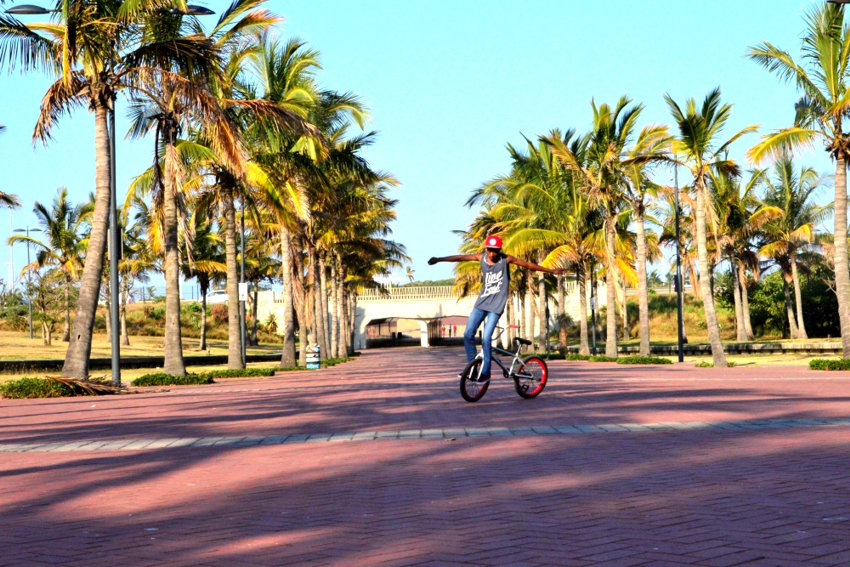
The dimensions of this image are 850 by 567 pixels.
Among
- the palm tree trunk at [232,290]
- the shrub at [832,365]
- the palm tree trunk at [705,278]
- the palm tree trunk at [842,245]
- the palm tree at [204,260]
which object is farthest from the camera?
the palm tree at [204,260]

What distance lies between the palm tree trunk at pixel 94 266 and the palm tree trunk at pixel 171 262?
6.96 ft

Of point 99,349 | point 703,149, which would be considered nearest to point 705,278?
point 703,149

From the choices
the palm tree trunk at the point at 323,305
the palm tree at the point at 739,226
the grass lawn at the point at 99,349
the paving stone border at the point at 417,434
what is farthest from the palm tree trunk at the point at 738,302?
the paving stone border at the point at 417,434

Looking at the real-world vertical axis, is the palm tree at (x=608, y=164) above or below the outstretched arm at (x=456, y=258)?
above

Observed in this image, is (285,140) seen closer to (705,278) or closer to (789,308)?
(705,278)

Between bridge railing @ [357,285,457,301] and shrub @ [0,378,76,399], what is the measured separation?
2558 inches

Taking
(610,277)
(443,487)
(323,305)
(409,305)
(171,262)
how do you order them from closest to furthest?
(443,487)
(171,262)
(610,277)
(323,305)
(409,305)

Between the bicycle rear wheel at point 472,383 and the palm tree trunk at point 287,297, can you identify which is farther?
the palm tree trunk at point 287,297

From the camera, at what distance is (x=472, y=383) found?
13.3 m

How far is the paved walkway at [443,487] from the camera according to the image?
4.70m

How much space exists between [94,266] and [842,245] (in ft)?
60.6

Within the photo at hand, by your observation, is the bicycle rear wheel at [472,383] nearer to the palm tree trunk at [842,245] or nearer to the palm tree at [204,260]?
the palm tree trunk at [842,245]

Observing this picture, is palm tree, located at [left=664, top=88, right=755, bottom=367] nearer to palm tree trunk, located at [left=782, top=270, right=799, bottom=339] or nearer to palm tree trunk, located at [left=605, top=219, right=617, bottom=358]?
palm tree trunk, located at [left=605, top=219, right=617, bottom=358]

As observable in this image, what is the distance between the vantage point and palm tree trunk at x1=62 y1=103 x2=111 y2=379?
1945cm
